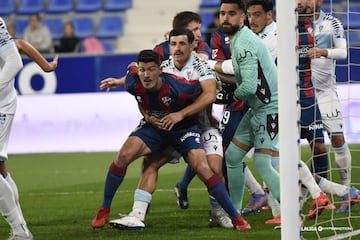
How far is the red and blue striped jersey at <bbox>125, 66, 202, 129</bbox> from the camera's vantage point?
27.2 ft

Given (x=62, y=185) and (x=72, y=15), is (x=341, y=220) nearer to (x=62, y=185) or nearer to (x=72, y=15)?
(x=62, y=185)

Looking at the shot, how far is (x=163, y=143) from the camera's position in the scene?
8.45m

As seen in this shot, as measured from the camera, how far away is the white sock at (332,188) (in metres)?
8.98

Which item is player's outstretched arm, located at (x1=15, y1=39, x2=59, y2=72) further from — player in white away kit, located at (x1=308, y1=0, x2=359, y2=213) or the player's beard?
player in white away kit, located at (x1=308, y1=0, x2=359, y2=213)

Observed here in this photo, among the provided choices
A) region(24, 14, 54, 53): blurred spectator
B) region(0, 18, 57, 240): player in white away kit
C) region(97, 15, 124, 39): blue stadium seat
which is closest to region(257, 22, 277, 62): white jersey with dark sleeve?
region(0, 18, 57, 240): player in white away kit

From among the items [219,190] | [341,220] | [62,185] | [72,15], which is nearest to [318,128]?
[341,220]

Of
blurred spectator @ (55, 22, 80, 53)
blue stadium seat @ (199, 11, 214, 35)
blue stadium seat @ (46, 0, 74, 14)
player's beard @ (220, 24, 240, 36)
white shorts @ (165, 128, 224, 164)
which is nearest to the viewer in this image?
player's beard @ (220, 24, 240, 36)

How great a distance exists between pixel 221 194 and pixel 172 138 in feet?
2.17

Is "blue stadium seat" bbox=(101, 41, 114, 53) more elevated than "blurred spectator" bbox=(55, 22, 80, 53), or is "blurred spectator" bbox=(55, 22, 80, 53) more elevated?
"blurred spectator" bbox=(55, 22, 80, 53)

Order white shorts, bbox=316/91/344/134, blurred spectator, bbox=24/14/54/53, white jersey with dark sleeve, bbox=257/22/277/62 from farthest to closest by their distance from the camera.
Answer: blurred spectator, bbox=24/14/54/53 → white shorts, bbox=316/91/344/134 → white jersey with dark sleeve, bbox=257/22/277/62

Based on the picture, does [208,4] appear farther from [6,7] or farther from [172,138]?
[172,138]

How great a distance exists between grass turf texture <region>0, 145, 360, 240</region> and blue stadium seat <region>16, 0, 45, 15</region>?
24.9 feet

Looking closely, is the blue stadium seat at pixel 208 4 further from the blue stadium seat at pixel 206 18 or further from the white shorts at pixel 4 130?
the white shorts at pixel 4 130

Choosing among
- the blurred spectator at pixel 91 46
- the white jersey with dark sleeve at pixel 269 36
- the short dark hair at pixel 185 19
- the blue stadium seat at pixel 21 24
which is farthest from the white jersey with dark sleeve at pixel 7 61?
the blue stadium seat at pixel 21 24
